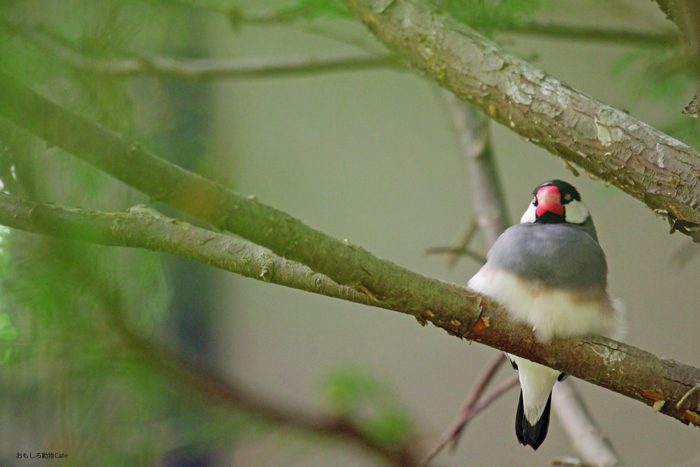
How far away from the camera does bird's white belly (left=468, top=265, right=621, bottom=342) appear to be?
0.64m

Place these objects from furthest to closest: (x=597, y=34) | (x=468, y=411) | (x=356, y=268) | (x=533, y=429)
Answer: (x=597, y=34)
(x=468, y=411)
(x=533, y=429)
(x=356, y=268)

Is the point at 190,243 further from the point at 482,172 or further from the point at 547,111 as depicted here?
the point at 482,172

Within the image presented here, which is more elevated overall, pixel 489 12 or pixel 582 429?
pixel 489 12

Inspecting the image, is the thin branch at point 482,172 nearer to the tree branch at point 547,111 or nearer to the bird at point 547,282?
the bird at point 547,282

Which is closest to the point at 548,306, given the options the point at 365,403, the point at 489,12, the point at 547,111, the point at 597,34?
the point at 547,111

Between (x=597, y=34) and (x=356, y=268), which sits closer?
(x=356, y=268)

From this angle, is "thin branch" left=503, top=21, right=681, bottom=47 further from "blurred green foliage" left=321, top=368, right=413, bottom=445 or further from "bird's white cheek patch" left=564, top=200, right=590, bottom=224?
"blurred green foliage" left=321, top=368, right=413, bottom=445

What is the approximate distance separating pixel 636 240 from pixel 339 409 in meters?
1.25

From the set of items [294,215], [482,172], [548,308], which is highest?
[482,172]

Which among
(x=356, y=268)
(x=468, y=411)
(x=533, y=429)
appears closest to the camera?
(x=356, y=268)

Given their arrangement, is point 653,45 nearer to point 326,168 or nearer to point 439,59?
point 439,59

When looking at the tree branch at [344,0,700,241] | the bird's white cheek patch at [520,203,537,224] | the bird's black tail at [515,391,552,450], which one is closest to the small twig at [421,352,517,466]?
the bird's black tail at [515,391,552,450]

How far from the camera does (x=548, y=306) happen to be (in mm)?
662

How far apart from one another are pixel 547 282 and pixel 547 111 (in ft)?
0.70
